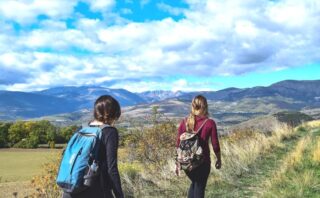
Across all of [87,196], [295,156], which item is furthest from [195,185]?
[295,156]

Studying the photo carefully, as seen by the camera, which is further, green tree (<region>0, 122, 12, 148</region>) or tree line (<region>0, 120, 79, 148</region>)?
green tree (<region>0, 122, 12, 148</region>)

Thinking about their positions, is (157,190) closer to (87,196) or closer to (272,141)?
(87,196)

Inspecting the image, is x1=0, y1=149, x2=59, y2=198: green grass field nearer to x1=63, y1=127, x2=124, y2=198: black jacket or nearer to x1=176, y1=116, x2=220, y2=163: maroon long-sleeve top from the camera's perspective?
x1=176, y1=116, x2=220, y2=163: maroon long-sleeve top

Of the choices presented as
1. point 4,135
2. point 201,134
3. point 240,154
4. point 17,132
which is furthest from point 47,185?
point 17,132

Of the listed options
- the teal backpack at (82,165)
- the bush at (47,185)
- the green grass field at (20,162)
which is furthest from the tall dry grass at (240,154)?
the green grass field at (20,162)

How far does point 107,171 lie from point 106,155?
6.2 inches

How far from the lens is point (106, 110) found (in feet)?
Answer: 16.1

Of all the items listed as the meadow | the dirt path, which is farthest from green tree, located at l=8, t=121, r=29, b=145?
the dirt path

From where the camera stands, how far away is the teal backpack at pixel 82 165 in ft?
15.7

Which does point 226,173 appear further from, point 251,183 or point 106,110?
point 106,110

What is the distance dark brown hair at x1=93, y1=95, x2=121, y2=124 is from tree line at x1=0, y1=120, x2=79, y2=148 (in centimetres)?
6108

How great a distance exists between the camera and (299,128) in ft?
91.2

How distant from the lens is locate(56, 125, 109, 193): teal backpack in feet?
15.7

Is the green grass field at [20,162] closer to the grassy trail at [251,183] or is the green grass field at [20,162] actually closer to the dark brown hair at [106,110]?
the grassy trail at [251,183]
